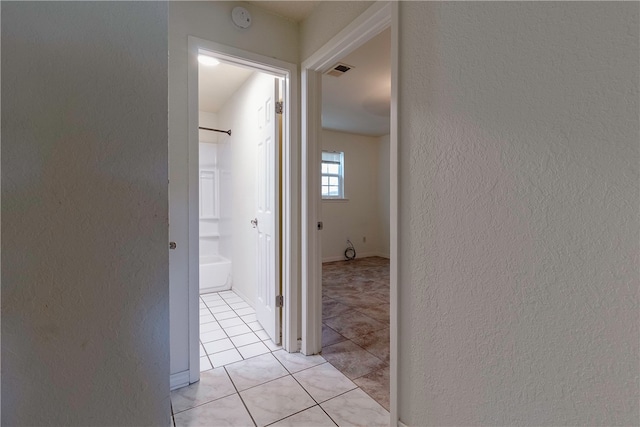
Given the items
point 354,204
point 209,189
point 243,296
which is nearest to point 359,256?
point 354,204

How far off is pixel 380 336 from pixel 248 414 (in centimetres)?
119

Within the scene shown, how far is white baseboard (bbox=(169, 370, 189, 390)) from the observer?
64.8 inches

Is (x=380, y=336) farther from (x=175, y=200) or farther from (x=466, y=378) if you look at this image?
(x=175, y=200)

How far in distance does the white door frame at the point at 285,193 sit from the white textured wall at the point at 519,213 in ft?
3.02

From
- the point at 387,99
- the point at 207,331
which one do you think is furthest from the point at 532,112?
the point at 387,99

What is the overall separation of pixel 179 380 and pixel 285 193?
4.18ft

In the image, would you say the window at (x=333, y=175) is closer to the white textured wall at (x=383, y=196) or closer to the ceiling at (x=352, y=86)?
the ceiling at (x=352, y=86)

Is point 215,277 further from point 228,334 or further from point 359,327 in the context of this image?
point 359,327

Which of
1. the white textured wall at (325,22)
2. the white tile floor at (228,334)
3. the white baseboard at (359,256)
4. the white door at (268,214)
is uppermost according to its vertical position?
the white textured wall at (325,22)

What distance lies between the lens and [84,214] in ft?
1.75

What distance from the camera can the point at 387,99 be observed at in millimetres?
3504

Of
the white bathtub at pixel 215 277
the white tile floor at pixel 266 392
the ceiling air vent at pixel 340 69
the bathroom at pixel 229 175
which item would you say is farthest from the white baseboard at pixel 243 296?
the ceiling air vent at pixel 340 69

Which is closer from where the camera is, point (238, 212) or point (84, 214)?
point (84, 214)

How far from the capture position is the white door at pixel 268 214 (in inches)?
84.4
